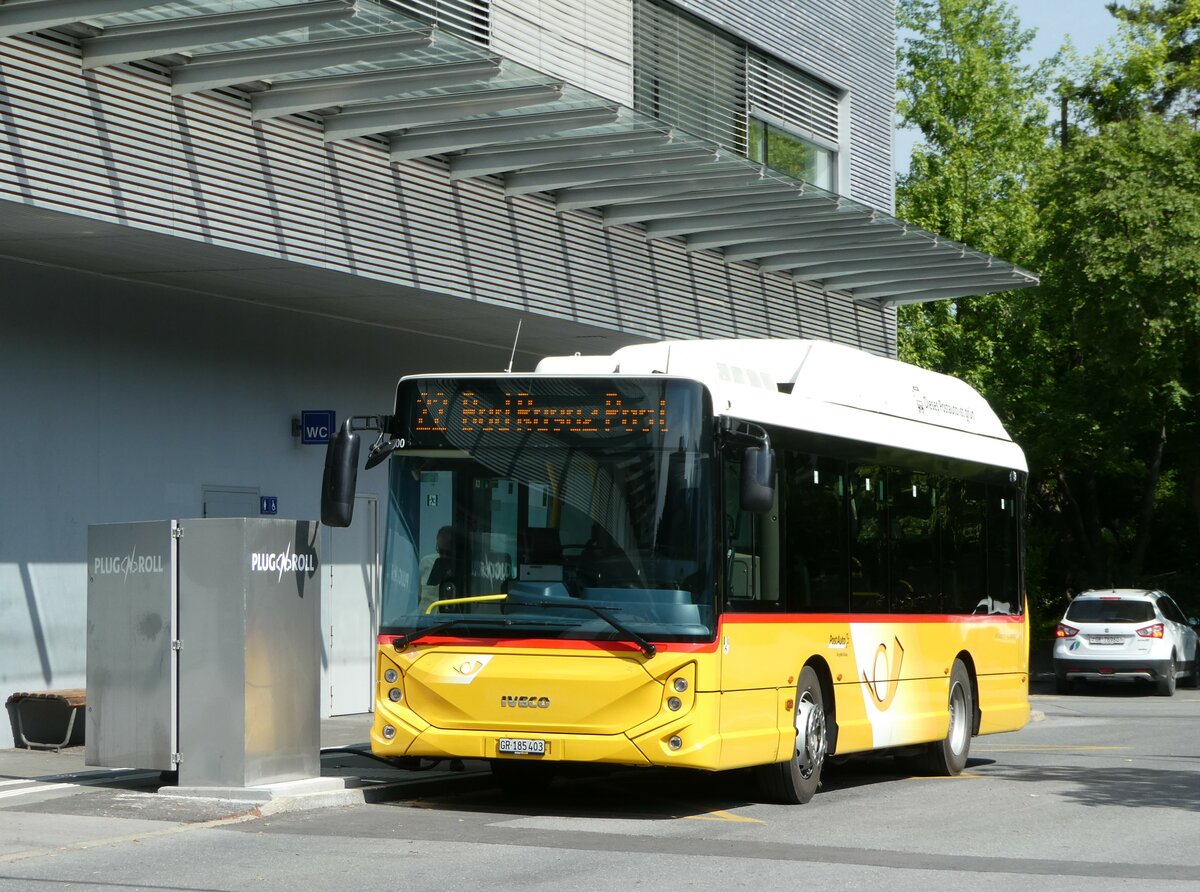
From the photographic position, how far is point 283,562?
40.7ft

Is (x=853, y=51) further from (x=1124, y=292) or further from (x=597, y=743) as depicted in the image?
(x=597, y=743)

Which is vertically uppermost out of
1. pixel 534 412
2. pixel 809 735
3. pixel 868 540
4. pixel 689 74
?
pixel 689 74

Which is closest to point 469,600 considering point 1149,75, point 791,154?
point 791,154

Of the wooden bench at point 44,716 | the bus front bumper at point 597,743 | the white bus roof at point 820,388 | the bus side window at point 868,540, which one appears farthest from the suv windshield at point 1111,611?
the bus front bumper at point 597,743

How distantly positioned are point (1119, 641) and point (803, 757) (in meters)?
17.2

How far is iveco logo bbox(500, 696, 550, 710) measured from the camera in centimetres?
1156

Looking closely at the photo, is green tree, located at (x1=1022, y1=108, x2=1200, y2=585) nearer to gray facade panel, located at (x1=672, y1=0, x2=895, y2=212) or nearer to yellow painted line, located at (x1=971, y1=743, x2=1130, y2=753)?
gray facade panel, located at (x1=672, y1=0, x2=895, y2=212)

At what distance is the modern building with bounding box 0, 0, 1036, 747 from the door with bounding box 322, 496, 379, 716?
0.12 ft

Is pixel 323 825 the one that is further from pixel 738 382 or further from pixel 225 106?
pixel 225 106

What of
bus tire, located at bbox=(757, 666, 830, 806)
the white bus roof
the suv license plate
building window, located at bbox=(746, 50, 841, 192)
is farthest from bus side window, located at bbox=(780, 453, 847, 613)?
building window, located at bbox=(746, 50, 841, 192)

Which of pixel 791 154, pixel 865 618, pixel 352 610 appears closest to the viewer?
pixel 865 618

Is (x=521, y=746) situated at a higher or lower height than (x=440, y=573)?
lower

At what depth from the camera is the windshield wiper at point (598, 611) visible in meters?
11.4

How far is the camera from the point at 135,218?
46.7 ft
